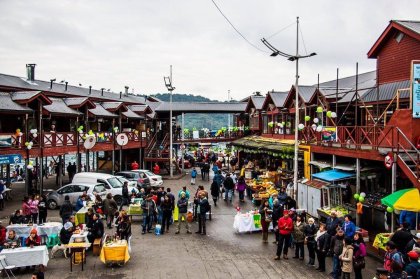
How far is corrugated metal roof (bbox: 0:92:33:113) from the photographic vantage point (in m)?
24.1

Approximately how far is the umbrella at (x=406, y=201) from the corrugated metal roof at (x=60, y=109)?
22.9 meters

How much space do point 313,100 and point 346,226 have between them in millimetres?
17417

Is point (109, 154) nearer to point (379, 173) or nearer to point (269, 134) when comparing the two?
point (269, 134)

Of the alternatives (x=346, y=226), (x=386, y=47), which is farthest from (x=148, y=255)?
(x=386, y=47)

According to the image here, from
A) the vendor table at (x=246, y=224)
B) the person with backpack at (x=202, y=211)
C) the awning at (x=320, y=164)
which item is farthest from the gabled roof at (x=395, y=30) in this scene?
the person with backpack at (x=202, y=211)

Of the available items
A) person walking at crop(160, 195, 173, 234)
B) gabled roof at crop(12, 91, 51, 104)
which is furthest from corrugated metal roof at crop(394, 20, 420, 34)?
gabled roof at crop(12, 91, 51, 104)

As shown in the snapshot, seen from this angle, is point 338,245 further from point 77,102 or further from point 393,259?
point 77,102

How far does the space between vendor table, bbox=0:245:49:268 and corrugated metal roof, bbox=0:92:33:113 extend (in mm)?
13036

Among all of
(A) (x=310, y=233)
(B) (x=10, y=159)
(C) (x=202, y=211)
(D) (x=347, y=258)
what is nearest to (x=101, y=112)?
(B) (x=10, y=159)

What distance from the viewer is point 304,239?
14391 millimetres

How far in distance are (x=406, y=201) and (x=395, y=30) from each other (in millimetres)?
13042

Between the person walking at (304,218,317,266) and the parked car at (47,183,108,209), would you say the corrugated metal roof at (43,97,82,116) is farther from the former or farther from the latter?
the person walking at (304,218,317,266)

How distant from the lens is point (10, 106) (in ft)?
A: 81.7

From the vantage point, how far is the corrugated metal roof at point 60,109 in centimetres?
2953
